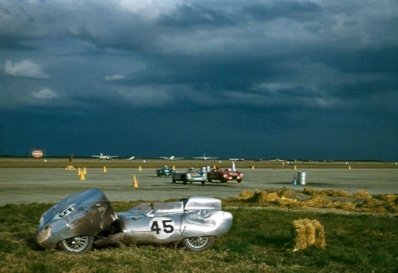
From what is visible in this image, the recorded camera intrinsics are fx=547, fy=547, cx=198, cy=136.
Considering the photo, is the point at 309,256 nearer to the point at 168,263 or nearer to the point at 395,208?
the point at 168,263

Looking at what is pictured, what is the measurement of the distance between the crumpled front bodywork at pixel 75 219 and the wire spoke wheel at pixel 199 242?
1.62 m

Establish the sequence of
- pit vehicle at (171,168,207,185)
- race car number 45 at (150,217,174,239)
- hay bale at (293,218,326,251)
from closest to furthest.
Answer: race car number 45 at (150,217,174,239) < hay bale at (293,218,326,251) < pit vehicle at (171,168,207,185)

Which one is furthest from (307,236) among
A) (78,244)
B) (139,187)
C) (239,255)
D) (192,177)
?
(192,177)

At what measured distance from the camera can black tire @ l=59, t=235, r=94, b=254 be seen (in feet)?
35.2

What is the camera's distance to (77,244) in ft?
35.7

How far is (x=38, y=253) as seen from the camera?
1062cm

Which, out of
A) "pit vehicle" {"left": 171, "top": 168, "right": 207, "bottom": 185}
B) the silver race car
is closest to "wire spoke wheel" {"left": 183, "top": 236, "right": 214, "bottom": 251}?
the silver race car

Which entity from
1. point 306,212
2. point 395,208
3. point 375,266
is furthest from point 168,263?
point 395,208

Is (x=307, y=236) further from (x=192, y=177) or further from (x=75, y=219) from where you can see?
(x=192, y=177)

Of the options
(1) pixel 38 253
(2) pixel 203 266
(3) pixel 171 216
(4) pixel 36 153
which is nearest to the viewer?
(2) pixel 203 266

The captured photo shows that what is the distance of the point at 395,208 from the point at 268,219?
657 cm

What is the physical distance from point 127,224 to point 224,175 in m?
35.9

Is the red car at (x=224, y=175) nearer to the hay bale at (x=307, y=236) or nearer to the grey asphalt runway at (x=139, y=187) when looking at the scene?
the grey asphalt runway at (x=139, y=187)

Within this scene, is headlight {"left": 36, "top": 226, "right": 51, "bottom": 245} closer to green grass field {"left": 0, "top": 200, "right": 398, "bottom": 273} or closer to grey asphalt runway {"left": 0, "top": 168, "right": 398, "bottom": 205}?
green grass field {"left": 0, "top": 200, "right": 398, "bottom": 273}
